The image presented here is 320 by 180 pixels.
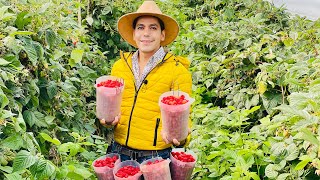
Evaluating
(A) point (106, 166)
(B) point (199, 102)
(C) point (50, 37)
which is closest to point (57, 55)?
(C) point (50, 37)

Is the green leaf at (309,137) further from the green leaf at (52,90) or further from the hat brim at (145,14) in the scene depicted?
the green leaf at (52,90)

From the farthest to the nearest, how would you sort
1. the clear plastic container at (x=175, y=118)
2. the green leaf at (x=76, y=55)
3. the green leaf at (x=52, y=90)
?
1. the green leaf at (x=76, y=55)
2. the green leaf at (x=52, y=90)
3. the clear plastic container at (x=175, y=118)

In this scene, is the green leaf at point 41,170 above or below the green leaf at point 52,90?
below

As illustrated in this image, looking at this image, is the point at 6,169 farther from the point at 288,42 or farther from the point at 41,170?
the point at 288,42

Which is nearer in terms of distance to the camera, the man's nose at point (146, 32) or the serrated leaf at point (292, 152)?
the serrated leaf at point (292, 152)

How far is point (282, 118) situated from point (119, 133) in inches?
29.4

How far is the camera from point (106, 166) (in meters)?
2.22

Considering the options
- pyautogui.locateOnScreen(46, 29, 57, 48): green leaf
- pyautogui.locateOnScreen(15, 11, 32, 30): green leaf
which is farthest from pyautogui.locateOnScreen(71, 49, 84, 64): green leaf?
pyautogui.locateOnScreen(15, 11, 32, 30): green leaf

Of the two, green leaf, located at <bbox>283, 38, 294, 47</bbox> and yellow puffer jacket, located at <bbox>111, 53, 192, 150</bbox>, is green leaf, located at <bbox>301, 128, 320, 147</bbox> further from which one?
green leaf, located at <bbox>283, 38, 294, 47</bbox>

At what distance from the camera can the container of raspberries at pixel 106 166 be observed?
2.21m

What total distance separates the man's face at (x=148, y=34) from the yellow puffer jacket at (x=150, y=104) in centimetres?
8

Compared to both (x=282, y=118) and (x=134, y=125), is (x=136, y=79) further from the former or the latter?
(x=282, y=118)

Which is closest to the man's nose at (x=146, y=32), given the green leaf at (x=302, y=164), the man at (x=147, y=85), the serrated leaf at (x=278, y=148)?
the man at (x=147, y=85)

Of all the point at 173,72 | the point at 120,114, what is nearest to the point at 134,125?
the point at 120,114
